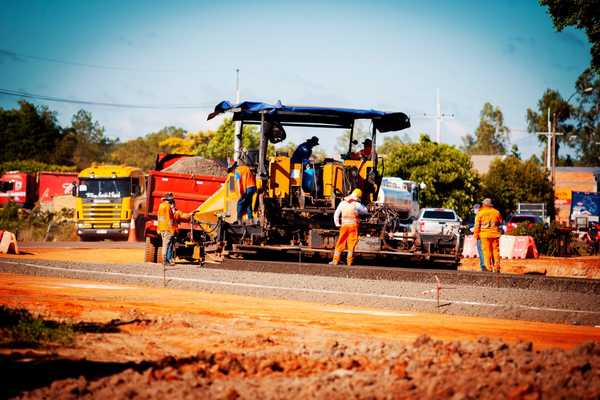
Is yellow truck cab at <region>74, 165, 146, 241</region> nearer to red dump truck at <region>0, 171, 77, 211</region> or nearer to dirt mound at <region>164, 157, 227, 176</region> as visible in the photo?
dirt mound at <region>164, 157, 227, 176</region>

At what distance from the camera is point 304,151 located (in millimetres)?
19094

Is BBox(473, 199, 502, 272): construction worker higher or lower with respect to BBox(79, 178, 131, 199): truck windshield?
lower

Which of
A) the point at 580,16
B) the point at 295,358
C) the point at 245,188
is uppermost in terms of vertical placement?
the point at 580,16

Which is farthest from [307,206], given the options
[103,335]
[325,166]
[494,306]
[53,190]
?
[53,190]

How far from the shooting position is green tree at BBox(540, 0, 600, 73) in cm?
2725

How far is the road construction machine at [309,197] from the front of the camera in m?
18.8

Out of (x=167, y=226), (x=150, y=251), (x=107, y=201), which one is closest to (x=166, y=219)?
(x=167, y=226)

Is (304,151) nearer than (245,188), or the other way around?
(245,188)

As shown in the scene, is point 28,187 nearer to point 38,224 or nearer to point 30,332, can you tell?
point 38,224

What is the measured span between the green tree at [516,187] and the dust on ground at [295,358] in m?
54.0

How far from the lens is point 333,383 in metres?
7.36

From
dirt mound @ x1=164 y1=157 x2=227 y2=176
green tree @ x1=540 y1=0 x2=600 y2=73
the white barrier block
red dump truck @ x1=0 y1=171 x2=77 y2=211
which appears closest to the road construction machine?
dirt mound @ x1=164 y1=157 x2=227 y2=176

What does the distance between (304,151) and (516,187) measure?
50.0m

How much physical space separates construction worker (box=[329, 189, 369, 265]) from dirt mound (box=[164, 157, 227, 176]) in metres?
11.5
